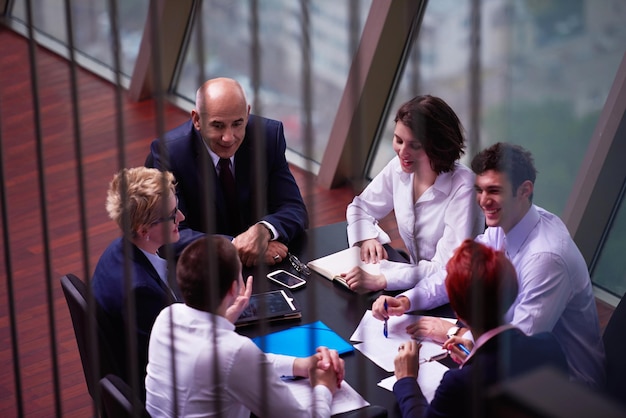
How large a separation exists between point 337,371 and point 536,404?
1838 mm

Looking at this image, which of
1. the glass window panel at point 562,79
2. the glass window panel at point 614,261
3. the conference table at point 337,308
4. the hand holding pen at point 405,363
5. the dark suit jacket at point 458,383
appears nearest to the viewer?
the dark suit jacket at point 458,383

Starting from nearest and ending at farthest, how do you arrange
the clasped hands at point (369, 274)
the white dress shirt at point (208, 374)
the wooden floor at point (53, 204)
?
the white dress shirt at point (208, 374), the clasped hands at point (369, 274), the wooden floor at point (53, 204)

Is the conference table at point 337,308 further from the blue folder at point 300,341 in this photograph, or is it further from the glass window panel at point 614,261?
Result: the glass window panel at point 614,261

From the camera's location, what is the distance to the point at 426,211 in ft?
11.3

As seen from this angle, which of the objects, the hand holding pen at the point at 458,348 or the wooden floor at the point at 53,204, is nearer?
the hand holding pen at the point at 458,348

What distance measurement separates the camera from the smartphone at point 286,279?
3213 millimetres

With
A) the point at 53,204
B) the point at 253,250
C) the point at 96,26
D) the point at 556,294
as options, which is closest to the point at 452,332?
the point at 556,294

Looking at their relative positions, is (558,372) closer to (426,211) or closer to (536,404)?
(536,404)

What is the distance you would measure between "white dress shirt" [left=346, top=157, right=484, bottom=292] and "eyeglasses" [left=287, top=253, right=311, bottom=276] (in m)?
0.21

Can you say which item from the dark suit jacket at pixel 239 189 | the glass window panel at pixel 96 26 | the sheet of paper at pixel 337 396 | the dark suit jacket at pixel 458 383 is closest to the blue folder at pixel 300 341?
the sheet of paper at pixel 337 396

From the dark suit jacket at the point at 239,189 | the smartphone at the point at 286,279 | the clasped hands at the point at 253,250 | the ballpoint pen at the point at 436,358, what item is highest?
the dark suit jacket at the point at 239,189

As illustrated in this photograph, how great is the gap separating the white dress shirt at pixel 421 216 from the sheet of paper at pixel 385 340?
0.62 feet

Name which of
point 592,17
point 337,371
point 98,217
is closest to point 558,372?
point 337,371

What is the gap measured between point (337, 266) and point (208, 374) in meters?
0.96
